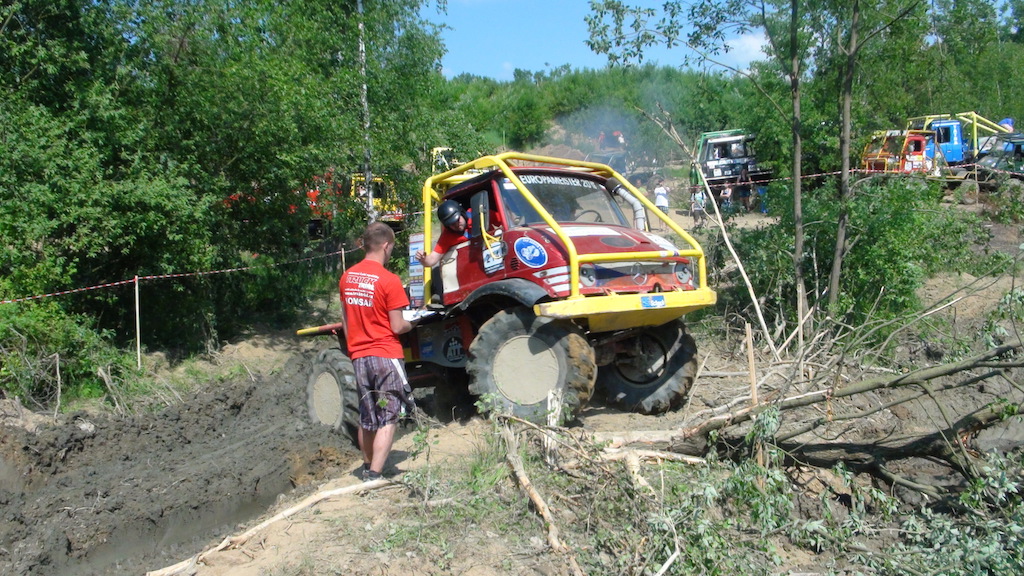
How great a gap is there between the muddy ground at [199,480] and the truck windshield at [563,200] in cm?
181

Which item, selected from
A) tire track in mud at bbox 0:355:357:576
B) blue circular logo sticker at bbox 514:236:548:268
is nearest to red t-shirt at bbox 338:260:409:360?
tire track in mud at bbox 0:355:357:576

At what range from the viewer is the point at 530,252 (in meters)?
6.97

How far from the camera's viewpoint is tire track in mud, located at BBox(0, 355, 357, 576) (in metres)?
5.64

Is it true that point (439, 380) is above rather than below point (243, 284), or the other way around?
below

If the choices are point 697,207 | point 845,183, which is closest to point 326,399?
point 845,183

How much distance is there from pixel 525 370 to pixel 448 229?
1.68 m

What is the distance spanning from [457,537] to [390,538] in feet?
1.21

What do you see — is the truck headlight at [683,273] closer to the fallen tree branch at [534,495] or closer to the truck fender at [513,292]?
the truck fender at [513,292]

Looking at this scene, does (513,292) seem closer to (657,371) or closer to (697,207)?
(657,371)

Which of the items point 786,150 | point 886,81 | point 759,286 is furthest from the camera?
point 786,150

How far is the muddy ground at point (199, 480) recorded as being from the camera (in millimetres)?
4895

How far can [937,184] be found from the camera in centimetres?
1145

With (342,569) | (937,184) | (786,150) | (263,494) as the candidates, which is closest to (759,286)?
(937,184)

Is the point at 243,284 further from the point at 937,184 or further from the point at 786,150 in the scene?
the point at 786,150
